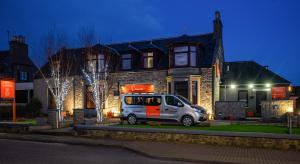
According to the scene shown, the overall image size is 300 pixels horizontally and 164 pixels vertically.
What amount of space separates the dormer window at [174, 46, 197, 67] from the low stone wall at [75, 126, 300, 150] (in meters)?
11.9

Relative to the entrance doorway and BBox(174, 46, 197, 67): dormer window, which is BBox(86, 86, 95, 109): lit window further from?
BBox(174, 46, 197, 67): dormer window

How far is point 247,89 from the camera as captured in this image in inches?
1115

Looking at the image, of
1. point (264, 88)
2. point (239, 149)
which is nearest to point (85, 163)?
point (239, 149)

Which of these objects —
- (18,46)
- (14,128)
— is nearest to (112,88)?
(14,128)

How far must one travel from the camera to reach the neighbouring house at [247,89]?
24203 mm

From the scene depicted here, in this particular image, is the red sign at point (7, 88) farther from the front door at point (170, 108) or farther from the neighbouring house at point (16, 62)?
the neighbouring house at point (16, 62)

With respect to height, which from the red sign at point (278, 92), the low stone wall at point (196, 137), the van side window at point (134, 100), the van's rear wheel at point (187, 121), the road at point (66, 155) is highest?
the red sign at point (278, 92)

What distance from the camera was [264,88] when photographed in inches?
1086

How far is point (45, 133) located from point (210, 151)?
34.7ft

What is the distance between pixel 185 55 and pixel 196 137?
13.0 m

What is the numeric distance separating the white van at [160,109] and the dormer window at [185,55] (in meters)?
7.12

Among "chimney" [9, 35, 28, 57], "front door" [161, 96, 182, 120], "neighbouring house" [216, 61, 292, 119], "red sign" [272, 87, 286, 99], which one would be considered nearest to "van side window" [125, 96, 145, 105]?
"front door" [161, 96, 182, 120]

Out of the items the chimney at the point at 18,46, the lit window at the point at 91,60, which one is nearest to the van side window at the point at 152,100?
the lit window at the point at 91,60

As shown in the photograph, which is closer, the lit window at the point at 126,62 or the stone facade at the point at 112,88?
the stone facade at the point at 112,88
